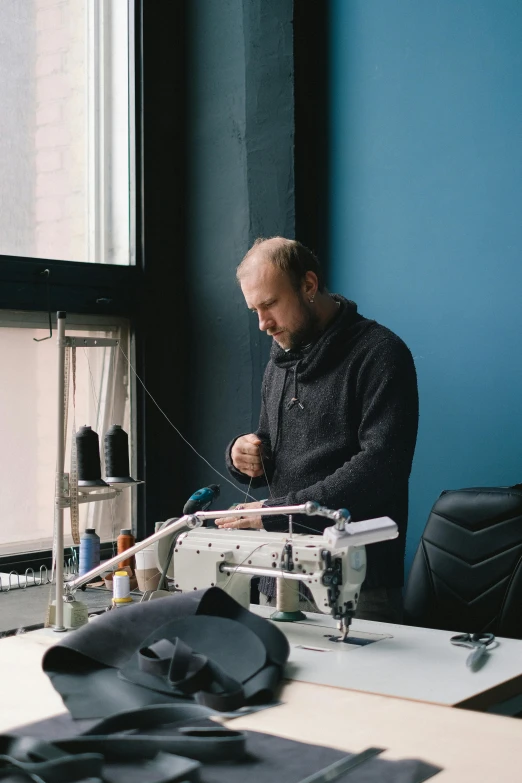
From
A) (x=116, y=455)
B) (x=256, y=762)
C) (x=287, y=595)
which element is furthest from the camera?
(x=116, y=455)

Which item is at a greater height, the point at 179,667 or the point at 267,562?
the point at 267,562

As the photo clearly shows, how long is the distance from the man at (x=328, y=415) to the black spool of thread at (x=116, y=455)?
36 cm

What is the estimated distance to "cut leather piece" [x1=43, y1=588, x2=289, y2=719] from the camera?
173cm

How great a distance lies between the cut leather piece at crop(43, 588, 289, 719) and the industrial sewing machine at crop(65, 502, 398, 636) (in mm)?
238

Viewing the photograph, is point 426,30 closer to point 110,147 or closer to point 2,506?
point 110,147

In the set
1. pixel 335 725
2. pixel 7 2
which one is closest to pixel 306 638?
pixel 335 725

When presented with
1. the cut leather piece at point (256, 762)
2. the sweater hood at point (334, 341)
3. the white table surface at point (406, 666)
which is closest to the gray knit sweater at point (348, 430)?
the sweater hood at point (334, 341)

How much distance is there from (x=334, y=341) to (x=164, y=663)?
1284 mm

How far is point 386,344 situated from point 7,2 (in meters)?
2.00

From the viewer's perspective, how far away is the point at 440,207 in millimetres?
3348

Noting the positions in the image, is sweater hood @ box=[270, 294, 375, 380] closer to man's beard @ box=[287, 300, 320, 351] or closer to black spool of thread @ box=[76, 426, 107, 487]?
man's beard @ box=[287, 300, 320, 351]

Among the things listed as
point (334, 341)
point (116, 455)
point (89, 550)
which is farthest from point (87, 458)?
point (334, 341)

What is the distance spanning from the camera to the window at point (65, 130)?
11.8 feet

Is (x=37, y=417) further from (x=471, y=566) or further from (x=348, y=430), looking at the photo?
(x=471, y=566)
